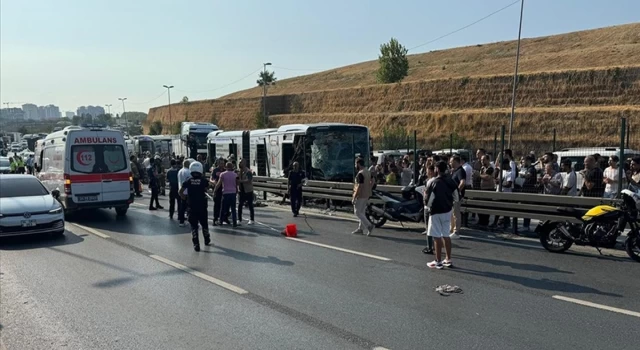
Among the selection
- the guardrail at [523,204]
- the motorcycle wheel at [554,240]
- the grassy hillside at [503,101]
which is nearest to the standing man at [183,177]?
the guardrail at [523,204]

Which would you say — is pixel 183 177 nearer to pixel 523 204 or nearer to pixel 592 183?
pixel 523 204

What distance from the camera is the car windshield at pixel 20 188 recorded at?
13157 millimetres

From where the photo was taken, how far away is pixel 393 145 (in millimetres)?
36969

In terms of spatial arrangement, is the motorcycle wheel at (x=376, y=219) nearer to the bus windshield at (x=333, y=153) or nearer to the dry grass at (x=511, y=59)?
the bus windshield at (x=333, y=153)

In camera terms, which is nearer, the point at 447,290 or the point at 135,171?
the point at 447,290

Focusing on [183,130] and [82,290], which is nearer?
[82,290]

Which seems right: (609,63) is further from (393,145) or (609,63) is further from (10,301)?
(10,301)

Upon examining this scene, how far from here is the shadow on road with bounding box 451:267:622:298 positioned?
7.55 metres

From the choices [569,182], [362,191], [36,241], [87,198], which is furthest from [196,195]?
[569,182]

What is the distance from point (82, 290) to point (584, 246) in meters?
8.62

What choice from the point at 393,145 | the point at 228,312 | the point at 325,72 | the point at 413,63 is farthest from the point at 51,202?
the point at 325,72

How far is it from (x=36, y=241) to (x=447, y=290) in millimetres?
9209

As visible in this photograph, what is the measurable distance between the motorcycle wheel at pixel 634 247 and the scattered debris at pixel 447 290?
3.53m

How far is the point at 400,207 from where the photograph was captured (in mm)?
13195
